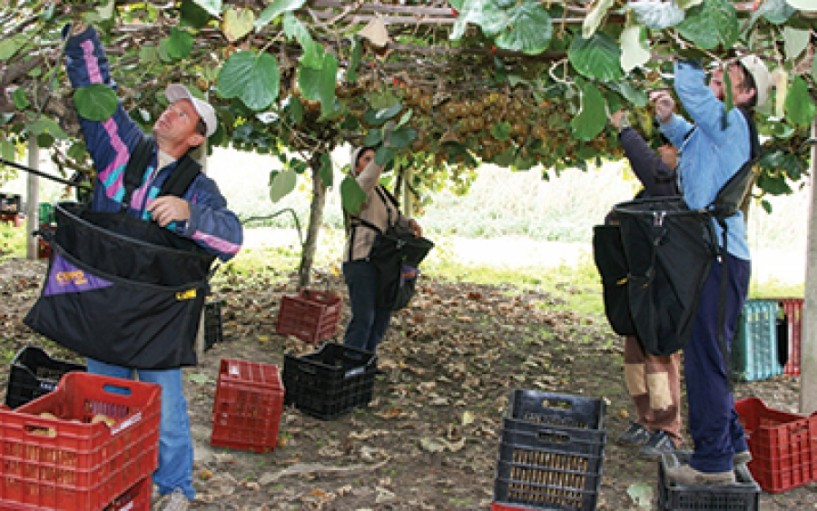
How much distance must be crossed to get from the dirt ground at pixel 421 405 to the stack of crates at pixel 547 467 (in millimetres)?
572

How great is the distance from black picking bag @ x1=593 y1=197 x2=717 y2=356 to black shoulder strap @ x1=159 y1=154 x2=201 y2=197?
1779 millimetres

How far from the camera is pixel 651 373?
471cm

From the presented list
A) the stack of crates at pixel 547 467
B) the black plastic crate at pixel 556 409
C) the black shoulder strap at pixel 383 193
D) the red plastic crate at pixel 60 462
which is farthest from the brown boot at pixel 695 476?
the black shoulder strap at pixel 383 193

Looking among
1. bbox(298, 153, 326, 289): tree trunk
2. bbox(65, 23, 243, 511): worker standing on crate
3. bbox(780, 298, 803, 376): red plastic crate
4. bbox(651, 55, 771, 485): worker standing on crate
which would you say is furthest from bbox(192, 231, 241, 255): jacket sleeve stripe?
bbox(298, 153, 326, 289): tree trunk

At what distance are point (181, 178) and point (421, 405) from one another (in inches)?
121

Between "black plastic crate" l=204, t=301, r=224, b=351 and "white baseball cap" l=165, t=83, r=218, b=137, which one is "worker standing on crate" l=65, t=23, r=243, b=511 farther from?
"black plastic crate" l=204, t=301, r=224, b=351

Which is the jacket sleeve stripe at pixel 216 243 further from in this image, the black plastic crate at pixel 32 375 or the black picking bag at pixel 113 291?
the black plastic crate at pixel 32 375

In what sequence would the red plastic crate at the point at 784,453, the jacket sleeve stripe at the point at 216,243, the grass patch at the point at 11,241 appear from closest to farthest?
the jacket sleeve stripe at the point at 216,243
the red plastic crate at the point at 784,453
the grass patch at the point at 11,241

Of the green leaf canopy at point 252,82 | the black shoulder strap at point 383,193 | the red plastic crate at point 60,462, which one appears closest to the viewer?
the green leaf canopy at point 252,82

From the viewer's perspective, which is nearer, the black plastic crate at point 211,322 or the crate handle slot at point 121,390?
the crate handle slot at point 121,390

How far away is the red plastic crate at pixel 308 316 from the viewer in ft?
23.9

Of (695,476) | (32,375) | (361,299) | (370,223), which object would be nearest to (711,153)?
(695,476)

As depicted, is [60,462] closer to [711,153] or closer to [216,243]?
[216,243]

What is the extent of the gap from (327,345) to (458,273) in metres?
7.90
